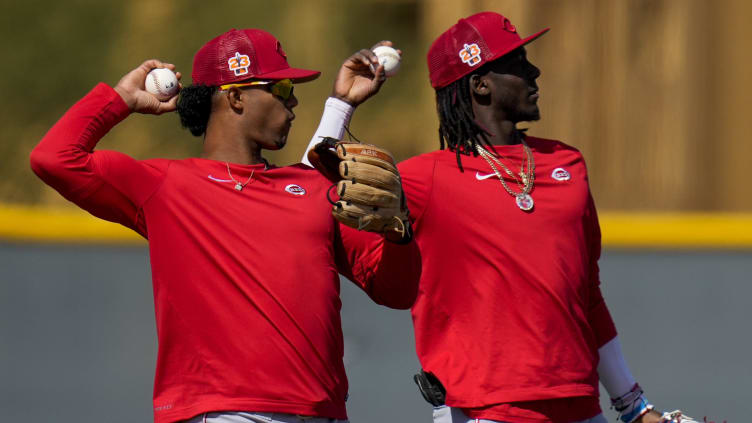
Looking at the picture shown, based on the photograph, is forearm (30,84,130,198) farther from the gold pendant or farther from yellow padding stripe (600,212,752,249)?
yellow padding stripe (600,212,752,249)

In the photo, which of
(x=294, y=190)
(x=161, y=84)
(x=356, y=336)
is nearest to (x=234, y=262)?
(x=294, y=190)

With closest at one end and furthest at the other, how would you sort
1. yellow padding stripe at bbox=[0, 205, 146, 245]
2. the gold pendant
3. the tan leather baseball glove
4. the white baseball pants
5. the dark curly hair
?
the tan leather baseball glove < the white baseball pants < the gold pendant < the dark curly hair < yellow padding stripe at bbox=[0, 205, 146, 245]

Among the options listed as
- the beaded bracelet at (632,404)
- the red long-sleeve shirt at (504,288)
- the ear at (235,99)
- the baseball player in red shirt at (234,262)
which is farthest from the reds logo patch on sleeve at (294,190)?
the beaded bracelet at (632,404)

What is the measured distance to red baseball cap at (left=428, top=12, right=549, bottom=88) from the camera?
15.1ft

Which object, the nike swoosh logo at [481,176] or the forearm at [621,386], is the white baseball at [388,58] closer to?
the nike swoosh logo at [481,176]

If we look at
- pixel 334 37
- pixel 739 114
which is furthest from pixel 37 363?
pixel 739 114

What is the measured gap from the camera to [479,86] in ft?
15.3

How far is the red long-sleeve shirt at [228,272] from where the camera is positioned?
149 inches

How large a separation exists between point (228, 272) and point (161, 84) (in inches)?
28.3

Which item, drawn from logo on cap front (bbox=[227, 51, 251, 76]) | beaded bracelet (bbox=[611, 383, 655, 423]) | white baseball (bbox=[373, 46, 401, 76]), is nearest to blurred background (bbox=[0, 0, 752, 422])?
beaded bracelet (bbox=[611, 383, 655, 423])

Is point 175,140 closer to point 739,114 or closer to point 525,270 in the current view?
point 739,114

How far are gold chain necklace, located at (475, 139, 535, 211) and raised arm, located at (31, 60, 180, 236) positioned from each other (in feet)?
3.84

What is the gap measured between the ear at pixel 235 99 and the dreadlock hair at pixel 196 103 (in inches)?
3.1

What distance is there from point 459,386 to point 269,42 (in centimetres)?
131
